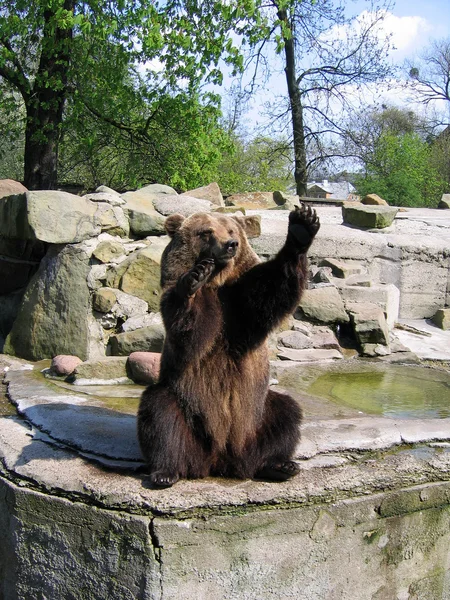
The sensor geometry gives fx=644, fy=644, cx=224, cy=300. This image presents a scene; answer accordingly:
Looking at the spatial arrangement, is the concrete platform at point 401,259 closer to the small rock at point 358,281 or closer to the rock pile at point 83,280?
the small rock at point 358,281

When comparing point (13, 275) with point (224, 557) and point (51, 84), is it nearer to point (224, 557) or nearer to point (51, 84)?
point (224, 557)

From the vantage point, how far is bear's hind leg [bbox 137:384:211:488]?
138 inches

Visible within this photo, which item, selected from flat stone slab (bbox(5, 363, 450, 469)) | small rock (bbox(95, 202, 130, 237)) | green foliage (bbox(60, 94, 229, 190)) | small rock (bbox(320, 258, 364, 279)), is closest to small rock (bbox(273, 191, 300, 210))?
green foliage (bbox(60, 94, 229, 190))

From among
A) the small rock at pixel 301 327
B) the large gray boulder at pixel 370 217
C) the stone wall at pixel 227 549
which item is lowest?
the stone wall at pixel 227 549

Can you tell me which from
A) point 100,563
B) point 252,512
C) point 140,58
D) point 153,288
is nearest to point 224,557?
point 252,512

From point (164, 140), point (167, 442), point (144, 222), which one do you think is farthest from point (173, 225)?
point (164, 140)

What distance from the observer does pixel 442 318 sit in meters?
8.23

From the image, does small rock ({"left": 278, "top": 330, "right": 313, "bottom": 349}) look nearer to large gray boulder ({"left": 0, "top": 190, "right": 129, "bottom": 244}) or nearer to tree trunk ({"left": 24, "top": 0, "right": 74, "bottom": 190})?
large gray boulder ({"left": 0, "top": 190, "right": 129, "bottom": 244})

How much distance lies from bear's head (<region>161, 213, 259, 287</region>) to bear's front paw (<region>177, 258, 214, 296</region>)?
0.33 m

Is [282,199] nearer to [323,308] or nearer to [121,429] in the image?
[323,308]

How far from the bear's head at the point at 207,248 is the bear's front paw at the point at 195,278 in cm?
33

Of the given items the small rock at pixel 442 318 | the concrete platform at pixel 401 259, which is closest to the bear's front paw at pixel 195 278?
the concrete platform at pixel 401 259

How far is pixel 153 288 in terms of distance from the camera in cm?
695

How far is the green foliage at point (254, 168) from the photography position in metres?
24.1
